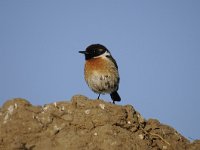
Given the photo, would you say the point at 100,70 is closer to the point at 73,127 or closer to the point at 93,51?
the point at 93,51

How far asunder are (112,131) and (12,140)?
1662 mm

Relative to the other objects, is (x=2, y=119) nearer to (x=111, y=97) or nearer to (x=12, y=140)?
(x=12, y=140)

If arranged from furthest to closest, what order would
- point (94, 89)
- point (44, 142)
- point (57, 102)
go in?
1. point (94, 89)
2. point (57, 102)
3. point (44, 142)

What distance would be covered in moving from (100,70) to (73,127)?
4.07 m

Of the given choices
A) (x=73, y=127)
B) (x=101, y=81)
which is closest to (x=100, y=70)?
(x=101, y=81)

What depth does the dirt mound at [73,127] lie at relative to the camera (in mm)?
7641

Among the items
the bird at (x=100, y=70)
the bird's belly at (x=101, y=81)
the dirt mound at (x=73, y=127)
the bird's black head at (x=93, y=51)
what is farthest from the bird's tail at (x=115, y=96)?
the dirt mound at (x=73, y=127)

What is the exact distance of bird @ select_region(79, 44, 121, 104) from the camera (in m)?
11.8

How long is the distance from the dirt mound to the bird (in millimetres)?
3501

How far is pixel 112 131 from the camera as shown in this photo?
7828 millimetres

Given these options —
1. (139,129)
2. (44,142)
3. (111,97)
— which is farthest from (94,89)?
(44,142)

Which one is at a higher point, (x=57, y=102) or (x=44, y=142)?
(x=57, y=102)

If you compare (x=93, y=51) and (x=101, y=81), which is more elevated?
(x=93, y=51)

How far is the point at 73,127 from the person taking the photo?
7883 millimetres
